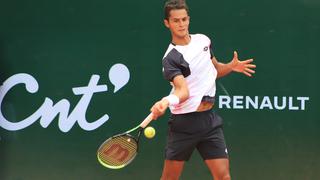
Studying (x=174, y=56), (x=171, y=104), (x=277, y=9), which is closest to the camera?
(x=171, y=104)

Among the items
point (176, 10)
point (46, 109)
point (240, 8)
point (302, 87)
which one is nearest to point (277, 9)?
point (240, 8)

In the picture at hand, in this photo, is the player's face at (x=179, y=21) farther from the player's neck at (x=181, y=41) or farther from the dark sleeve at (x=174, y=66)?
the dark sleeve at (x=174, y=66)

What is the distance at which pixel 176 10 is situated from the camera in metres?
4.99

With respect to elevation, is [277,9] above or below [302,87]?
above

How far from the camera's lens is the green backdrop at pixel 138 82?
596 centimetres

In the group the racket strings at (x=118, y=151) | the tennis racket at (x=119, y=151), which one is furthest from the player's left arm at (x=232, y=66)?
the racket strings at (x=118, y=151)

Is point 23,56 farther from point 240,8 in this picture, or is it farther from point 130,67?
point 240,8

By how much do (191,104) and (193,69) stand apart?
9.8 inches

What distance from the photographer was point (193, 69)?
16.5ft

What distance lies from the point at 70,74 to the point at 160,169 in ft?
3.71

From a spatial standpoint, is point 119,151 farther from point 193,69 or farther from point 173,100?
point 193,69

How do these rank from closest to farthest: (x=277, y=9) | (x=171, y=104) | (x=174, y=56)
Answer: (x=171, y=104)
(x=174, y=56)
(x=277, y=9)

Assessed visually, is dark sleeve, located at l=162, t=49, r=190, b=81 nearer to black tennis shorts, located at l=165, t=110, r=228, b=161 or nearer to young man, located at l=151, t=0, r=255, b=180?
young man, located at l=151, t=0, r=255, b=180

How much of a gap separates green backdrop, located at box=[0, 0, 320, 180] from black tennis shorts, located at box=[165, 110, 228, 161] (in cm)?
95
